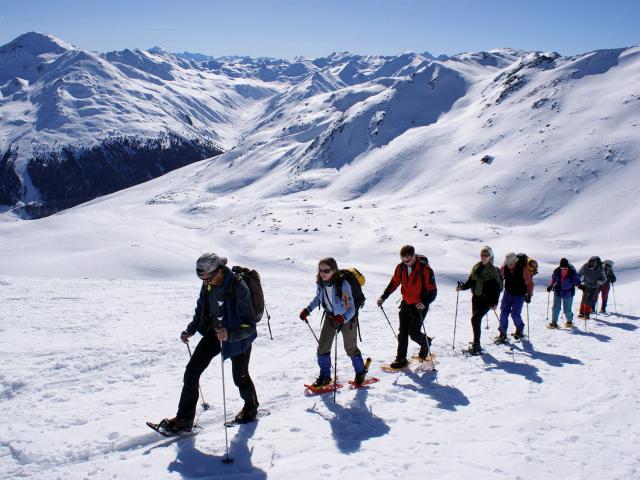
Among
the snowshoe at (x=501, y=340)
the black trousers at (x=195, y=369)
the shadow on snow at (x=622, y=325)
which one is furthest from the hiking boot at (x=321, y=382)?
the shadow on snow at (x=622, y=325)

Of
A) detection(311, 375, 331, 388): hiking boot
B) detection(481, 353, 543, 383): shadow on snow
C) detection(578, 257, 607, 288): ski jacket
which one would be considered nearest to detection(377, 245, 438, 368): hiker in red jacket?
detection(481, 353, 543, 383): shadow on snow

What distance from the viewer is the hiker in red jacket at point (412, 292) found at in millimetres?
9383

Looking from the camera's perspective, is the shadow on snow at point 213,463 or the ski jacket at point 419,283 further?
the ski jacket at point 419,283

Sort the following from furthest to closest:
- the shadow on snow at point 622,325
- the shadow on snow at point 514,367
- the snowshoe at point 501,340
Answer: the shadow on snow at point 622,325 < the snowshoe at point 501,340 < the shadow on snow at point 514,367

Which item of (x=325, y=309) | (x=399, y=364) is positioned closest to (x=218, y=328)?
(x=325, y=309)

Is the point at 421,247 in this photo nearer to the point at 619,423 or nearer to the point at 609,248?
the point at 609,248

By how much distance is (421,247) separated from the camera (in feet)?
159

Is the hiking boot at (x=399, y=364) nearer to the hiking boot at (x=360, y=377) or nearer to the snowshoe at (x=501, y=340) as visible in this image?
the hiking boot at (x=360, y=377)

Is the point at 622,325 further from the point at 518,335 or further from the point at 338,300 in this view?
the point at 338,300

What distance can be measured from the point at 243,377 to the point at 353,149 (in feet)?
341

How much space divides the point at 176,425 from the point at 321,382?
2.75m

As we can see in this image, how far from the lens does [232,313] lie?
6.80 m

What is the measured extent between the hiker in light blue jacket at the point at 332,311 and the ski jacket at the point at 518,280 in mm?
5015

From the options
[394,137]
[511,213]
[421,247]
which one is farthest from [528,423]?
[394,137]
